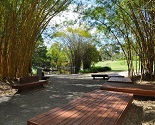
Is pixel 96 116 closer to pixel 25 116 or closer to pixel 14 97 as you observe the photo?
pixel 25 116

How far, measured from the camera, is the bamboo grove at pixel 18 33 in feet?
23.2

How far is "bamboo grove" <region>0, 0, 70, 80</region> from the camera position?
7.06 meters

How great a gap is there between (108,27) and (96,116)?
738cm

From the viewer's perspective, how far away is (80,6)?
28.6ft

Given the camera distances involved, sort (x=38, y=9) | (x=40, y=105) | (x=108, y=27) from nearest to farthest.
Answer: (x=40, y=105)
(x=38, y=9)
(x=108, y=27)

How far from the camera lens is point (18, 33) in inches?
302

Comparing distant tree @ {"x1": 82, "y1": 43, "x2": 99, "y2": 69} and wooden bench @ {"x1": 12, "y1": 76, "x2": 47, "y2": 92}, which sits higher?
distant tree @ {"x1": 82, "y1": 43, "x2": 99, "y2": 69}

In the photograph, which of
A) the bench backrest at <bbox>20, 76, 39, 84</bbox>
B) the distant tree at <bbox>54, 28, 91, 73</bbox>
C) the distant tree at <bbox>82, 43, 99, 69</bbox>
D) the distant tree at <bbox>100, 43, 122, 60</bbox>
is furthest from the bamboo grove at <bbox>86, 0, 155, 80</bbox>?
the distant tree at <bbox>82, 43, 99, 69</bbox>

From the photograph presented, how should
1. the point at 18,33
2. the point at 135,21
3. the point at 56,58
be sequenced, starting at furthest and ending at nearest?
1. the point at 56,58
2. the point at 135,21
3. the point at 18,33

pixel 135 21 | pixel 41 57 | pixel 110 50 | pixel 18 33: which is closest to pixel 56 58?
pixel 41 57

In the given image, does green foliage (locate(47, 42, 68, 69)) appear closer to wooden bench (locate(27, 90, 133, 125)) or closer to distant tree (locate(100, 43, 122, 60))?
distant tree (locate(100, 43, 122, 60))

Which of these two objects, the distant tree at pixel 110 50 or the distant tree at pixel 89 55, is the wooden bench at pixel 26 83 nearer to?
the distant tree at pixel 110 50

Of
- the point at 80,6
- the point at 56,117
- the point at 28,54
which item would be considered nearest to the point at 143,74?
the point at 80,6

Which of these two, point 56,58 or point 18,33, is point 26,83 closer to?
point 18,33
